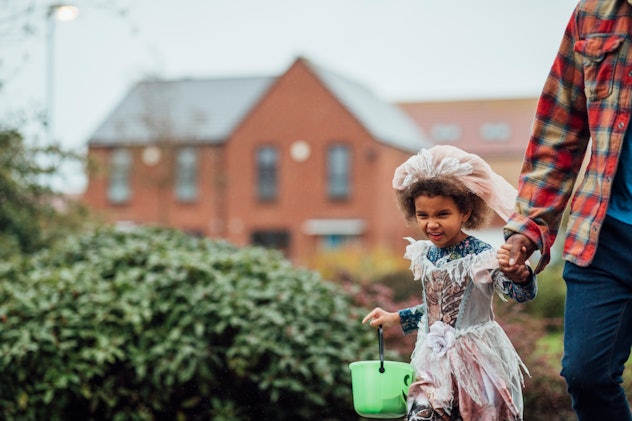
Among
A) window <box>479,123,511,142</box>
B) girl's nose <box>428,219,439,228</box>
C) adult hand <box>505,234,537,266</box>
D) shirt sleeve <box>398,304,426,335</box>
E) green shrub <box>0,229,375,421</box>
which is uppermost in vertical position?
window <box>479,123,511,142</box>

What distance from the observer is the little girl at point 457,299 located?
3.85m

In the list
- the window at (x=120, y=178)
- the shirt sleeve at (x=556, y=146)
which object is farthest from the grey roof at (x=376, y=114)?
the shirt sleeve at (x=556, y=146)

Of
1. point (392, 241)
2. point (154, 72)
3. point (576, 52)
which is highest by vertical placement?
point (154, 72)

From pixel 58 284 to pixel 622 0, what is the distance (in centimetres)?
454

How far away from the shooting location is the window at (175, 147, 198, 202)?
4231cm

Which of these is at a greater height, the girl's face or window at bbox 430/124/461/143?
window at bbox 430/124/461/143

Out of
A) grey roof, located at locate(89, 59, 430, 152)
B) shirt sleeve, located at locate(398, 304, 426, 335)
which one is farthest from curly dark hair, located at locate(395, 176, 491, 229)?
grey roof, located at locate(89, 59, 430, 152)

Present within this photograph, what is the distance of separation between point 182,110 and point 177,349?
38443 millimetres

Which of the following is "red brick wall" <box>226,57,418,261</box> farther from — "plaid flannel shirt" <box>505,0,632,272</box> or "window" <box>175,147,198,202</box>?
"plaid flannel shirt" <box>505,0,632,272</box>

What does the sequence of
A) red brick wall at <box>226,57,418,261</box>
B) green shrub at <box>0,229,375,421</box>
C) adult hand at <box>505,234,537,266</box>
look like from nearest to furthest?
adult hand at <box>505,234,537,266</box>, green shrub at <box>0,229,375,421</box>, red brick wall at <box>226,57,418,261</box>

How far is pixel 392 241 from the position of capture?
41531 millimetres

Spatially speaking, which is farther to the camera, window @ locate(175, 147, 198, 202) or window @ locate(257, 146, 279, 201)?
window @ locate(175, 147, 198, 202)

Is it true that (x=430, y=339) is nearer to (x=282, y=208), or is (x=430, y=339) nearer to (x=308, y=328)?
(x=308, y=328)

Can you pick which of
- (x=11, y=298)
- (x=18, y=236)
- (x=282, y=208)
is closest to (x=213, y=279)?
(x=11, y=298)
